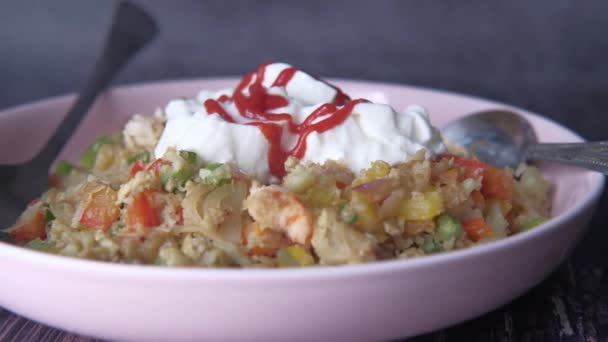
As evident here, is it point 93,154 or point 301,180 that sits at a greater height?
point 301,180

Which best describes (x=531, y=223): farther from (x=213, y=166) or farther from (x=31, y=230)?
(x=31, y=230)

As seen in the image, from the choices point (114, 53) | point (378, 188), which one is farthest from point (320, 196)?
point (114, 53)

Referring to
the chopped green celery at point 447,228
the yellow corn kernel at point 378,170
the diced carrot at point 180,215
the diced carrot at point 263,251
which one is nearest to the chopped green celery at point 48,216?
the diced carrot at point 180,215

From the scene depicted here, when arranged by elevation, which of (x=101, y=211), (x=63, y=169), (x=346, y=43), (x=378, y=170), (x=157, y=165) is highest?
(x=378, y=170)

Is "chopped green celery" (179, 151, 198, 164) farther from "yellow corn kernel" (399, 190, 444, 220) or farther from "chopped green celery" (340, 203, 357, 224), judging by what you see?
"yellow corn kernel" (399, 190, 444, 220)

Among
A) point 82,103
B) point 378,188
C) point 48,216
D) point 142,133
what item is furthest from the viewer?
point 82,103

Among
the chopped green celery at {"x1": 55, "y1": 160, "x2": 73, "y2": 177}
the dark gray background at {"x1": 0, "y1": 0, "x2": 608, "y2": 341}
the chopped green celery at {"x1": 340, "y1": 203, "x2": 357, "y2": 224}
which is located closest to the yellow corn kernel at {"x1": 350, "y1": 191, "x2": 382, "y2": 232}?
the chopped green celery at {"x1": 340, "y1": 203, "x2": 357, "y2": 224}
